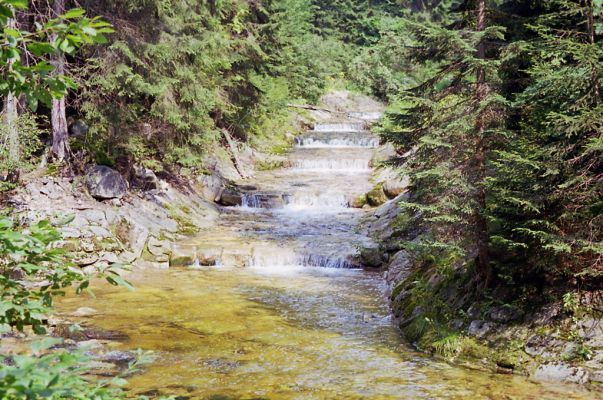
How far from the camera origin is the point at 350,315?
9.84 metres

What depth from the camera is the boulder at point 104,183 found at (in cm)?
1409

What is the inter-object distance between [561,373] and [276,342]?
413cm

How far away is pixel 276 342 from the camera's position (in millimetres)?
8344

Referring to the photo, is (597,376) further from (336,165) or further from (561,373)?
(336,165)

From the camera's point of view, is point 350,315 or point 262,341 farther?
point 350,315

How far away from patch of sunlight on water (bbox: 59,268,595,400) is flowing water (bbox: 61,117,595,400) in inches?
0.8

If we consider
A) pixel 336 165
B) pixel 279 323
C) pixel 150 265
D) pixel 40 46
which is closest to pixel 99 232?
pixel 150 265

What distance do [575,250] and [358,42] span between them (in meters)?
46.6

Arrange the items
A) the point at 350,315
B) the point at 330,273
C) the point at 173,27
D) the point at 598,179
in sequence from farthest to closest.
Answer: the point at 173,27, the point at 330,273, the point at 350,315, the point at 598,179

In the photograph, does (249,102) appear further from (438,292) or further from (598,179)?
(598,179)

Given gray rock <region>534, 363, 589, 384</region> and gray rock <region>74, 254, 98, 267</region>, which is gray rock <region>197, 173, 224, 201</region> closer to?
gray rock <region>74, 254, 98, 267</region>

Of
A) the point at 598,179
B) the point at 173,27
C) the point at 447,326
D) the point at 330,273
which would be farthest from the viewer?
the point at 173,27

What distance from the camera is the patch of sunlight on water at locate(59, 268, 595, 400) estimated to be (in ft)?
21.2

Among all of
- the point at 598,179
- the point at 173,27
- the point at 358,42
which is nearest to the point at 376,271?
the point at 598,179
